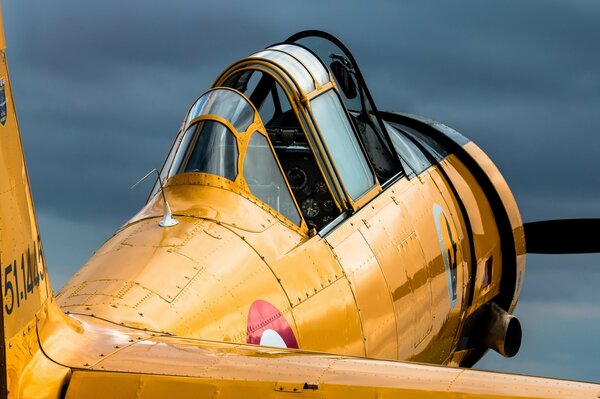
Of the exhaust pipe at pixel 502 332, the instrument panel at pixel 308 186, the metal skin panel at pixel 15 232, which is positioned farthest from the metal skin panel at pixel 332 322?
the exhaust pipe at pixel 502 332

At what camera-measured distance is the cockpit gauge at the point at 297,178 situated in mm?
10764

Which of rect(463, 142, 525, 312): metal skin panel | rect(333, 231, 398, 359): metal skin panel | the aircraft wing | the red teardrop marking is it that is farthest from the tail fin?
rect(463, 142, 525, 312): metal skin panel

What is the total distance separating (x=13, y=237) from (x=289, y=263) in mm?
3204

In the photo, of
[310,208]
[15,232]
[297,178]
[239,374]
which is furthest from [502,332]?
[15,232]

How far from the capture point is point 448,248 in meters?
11.5

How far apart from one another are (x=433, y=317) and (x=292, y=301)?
2.91 m

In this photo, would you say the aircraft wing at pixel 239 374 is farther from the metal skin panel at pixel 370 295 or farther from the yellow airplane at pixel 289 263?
the metal skin panel at pixel 370 295

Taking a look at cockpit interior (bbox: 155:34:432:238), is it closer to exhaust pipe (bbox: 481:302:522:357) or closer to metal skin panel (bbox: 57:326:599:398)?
exhaust pipe (bbox: 481:302:522:357)

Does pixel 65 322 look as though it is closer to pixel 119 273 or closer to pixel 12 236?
pixel 12 236

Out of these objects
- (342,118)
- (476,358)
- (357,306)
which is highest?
(342,118)

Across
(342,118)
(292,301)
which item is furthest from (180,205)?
(342,118)

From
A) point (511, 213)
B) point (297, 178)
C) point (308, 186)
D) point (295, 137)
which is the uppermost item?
point (295, 137)

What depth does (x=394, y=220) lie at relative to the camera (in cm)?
1055

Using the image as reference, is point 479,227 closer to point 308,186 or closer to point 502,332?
point 502,332
